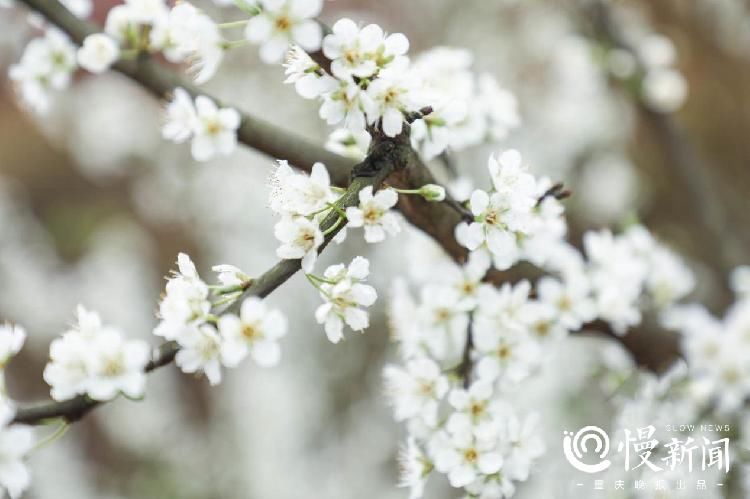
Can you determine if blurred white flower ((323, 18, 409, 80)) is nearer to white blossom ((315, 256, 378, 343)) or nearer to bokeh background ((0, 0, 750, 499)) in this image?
white blossom ((315, 256, 378, 343))

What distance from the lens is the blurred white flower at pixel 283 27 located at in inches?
25.6

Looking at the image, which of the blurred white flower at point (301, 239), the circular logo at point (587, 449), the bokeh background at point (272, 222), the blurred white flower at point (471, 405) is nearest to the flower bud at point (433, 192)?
the blurred white flower at point (301, 239)

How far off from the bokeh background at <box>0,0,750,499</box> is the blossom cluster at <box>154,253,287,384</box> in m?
1.49

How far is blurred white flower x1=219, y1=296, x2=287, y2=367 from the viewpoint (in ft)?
2.08

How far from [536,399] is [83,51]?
61.2 inches

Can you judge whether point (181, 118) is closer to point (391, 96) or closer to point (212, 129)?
point (212, 129)

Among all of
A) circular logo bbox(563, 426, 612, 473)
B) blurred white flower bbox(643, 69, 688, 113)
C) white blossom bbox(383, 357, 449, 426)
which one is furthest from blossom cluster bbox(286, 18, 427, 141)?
blurred white flower bbox(643, 69, 688, 113)

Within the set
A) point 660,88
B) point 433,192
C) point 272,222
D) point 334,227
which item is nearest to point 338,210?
point 334,227

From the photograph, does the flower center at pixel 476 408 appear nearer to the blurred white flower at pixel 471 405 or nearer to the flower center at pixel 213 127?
the blurred white flower at pixel 471 405

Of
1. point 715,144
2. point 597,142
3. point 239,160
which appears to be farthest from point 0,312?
point 715,144

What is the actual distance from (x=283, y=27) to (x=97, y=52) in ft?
1.36

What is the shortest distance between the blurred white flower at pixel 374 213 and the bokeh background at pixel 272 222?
1428mm

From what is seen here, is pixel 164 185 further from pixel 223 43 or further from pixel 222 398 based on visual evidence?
pixel 223 43

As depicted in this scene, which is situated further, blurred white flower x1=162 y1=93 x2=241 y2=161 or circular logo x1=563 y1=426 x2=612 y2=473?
circular logo x1=563 y1=426 x2=612 y2=473
